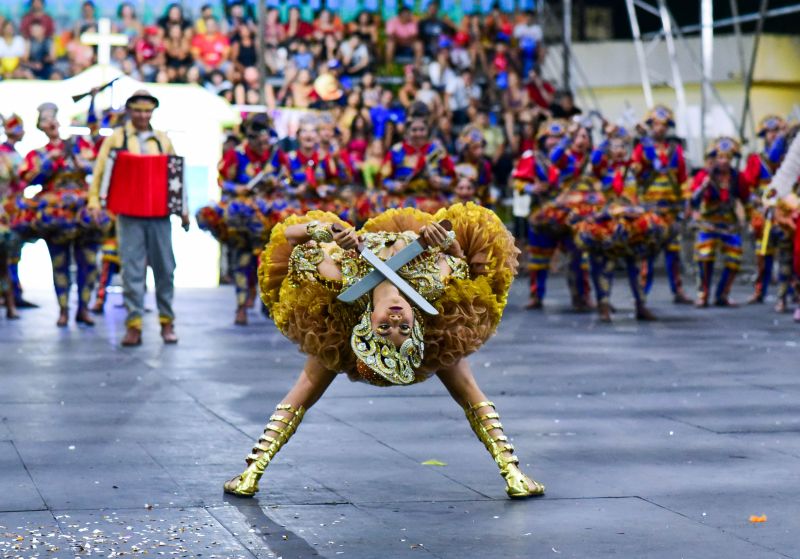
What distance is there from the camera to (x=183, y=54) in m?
25.3

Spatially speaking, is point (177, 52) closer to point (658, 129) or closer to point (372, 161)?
point (372, 161)

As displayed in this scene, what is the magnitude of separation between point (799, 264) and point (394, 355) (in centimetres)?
907

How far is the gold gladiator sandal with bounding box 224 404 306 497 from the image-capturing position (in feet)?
22.1

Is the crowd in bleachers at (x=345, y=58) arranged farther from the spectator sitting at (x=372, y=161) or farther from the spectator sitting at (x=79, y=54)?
the spectator sitting at (x=372, y=161)

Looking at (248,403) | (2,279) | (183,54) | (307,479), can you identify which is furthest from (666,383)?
(183,54)

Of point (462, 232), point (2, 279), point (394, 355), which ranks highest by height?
point (462, 232)

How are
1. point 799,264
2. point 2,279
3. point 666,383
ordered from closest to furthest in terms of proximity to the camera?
point 666,383 < point 799,264 < point 2,279

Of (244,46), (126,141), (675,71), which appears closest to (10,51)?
(244,46)

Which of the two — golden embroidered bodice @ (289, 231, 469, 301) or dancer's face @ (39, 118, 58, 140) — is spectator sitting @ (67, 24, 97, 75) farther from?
golden embroidered bodice @ (289, 231, 469, 301)

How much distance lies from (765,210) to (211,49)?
11132 mm

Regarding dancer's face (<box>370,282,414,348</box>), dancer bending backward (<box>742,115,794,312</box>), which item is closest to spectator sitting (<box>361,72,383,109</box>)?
dancer bending backward (<box>742,115,794,312</box>)

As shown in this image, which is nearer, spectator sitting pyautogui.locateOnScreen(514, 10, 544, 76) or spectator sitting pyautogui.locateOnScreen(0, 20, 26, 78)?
spectator sitting pyautogui.locateOnScreen(0, 20, 26, 78)

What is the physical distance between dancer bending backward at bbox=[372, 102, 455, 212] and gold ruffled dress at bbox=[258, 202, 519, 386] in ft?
30.5

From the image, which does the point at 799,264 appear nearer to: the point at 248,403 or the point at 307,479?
the point at 248,403
